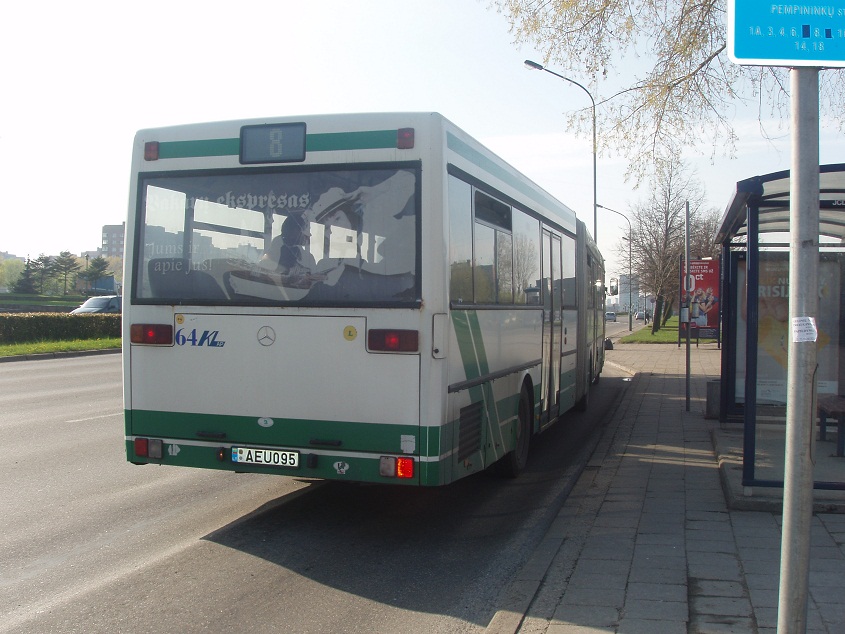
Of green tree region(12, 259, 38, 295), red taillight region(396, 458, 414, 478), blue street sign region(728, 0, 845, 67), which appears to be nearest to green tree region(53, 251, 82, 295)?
green tree region(12, 259, 38, 295)

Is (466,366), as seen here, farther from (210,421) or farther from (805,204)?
(805,204)

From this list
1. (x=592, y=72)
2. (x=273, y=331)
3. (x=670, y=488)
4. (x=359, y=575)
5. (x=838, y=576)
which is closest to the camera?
(x=838, y=576)

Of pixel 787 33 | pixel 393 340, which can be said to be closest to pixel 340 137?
pixel 393 340

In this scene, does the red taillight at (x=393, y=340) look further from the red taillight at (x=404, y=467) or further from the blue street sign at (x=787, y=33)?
the blue street sign at (x=787, y=33)

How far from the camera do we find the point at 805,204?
3.22 metres

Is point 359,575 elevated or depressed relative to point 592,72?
depressed

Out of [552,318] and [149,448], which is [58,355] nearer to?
[552,318]

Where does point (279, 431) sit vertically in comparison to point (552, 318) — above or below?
below

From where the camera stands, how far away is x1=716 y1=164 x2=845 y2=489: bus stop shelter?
7230mm

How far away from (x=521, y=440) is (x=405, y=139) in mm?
4071

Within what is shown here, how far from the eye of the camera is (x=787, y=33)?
3211 mm

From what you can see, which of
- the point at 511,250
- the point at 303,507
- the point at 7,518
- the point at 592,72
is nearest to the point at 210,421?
the point at 303,507

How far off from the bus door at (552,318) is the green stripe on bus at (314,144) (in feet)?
14.6

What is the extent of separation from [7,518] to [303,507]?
2444 millimetres
